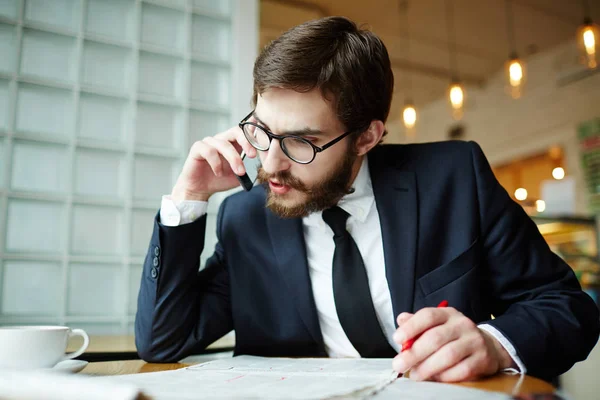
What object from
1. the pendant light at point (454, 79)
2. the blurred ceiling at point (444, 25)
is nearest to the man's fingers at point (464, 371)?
the pendant light at point (454, 79)

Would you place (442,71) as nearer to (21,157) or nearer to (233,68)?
(233,68)

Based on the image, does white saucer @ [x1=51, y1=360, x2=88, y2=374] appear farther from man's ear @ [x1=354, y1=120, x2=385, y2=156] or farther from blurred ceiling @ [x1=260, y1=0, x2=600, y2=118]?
blurred ceiling @ [x1=260, y1=0, x2=600, y2=118]

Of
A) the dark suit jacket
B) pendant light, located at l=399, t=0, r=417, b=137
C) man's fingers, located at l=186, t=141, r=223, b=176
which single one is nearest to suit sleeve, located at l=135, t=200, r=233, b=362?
the dark suit jacket

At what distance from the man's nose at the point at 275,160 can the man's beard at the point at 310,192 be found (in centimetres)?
2

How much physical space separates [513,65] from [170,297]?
3.67 metres

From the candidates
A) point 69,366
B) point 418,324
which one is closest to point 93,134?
point 69,366

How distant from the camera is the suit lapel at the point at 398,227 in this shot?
114cm

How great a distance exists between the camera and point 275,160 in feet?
3.87

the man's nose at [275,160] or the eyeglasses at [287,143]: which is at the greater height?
the eyeglasses at [287,143]

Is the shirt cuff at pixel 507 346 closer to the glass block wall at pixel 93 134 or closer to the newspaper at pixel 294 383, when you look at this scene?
the newspaper at pixel 294 383

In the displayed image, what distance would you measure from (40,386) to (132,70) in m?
1.85

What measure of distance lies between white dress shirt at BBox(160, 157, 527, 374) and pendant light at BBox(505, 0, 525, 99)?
10.3 feet

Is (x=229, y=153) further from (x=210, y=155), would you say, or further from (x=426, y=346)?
(x=426, y=346)

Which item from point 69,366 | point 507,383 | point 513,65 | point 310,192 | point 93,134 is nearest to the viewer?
point 507,383
